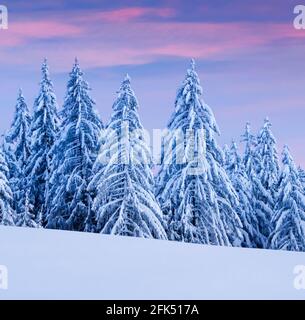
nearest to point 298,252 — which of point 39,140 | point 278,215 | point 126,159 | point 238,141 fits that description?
point 278,215

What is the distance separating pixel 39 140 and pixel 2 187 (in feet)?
1.36

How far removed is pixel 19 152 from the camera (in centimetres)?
513

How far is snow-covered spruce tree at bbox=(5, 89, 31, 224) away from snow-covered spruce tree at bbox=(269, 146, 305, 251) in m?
1.73

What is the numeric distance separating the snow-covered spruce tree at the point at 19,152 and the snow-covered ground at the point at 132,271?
471mm

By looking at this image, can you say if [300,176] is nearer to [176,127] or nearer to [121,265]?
[176,127]

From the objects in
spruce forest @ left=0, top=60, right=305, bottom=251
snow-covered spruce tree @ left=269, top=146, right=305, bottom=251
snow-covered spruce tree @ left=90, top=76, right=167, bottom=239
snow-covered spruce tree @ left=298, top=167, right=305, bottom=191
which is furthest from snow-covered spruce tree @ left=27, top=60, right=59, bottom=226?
snow-covered spruce tree @ left=298, top=167, right=305, bottom=191

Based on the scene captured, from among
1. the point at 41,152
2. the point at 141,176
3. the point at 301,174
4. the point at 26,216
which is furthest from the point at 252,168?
the point at 26,216

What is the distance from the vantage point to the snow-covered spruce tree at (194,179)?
485 cm

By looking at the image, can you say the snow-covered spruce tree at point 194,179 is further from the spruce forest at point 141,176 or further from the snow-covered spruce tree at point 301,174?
the snow-covered spruce tree at point 301,174

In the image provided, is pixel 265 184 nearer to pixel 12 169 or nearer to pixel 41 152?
pixel 41 152

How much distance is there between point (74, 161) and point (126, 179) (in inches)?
17.0

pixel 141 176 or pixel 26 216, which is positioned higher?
pixel 141 176

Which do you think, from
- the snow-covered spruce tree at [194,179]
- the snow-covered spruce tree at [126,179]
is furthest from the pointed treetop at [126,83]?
the snow-covered spruce tree at [194,179]
